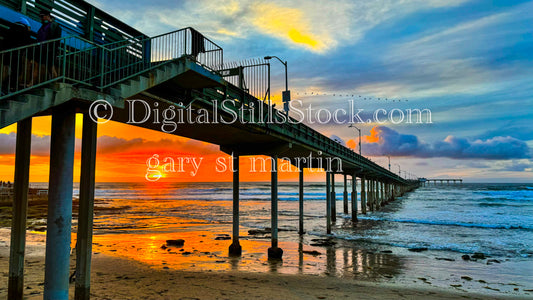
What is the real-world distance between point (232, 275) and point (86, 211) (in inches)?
285

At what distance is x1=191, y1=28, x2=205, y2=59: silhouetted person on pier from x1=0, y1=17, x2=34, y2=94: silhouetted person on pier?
16.0 ft

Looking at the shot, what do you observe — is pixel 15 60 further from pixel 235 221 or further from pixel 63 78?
pixel 235 221

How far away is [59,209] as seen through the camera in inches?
284

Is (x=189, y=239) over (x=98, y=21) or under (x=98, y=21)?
under

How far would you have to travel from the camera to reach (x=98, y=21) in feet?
30.6

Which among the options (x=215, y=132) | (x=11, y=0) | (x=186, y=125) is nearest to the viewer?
(x=11, y=0)

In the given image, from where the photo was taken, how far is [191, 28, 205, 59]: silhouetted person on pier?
36.3ft

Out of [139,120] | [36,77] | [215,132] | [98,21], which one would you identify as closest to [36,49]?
[36,77]

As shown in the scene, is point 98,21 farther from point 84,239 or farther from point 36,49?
point 84,239

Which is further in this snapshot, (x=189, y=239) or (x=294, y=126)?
(x=189, y=239)

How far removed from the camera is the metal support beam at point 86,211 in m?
8.24

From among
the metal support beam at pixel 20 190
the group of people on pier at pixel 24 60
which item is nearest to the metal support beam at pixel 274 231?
the metal support beam at pixel 20 190

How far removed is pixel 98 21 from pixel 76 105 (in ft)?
9.90

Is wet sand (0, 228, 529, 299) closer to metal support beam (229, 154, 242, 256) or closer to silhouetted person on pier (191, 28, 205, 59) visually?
metal support beam (229, 154, 242, 256)
